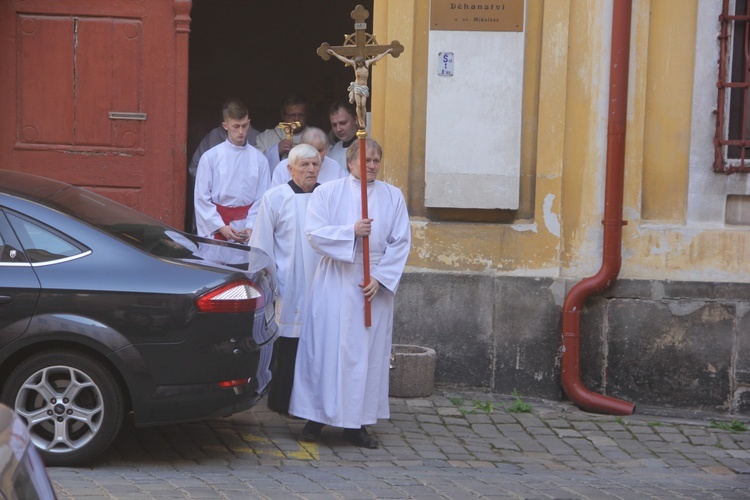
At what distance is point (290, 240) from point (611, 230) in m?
2.36

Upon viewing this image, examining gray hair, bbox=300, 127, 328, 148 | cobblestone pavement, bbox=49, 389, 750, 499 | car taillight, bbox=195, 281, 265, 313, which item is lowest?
cobblestone pavement, bbox=49, 389, 750, 499

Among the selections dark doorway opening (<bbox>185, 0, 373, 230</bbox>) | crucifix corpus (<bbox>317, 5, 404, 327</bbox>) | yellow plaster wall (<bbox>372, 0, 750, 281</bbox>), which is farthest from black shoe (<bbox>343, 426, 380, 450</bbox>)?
dark doorway opening (<bbox>185, 0, 373, 230</bbox>)

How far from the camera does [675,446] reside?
7906 mm

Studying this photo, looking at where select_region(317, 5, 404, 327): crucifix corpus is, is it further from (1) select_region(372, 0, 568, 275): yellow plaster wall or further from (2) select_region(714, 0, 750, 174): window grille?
(2) select_region(714, 0, 750, 174): window grille

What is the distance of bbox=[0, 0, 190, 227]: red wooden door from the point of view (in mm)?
9367

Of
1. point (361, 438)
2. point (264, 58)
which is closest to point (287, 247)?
point (361, 438)

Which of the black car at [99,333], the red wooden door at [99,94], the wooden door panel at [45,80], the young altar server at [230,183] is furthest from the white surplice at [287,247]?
the wooden door panel at [45,80]

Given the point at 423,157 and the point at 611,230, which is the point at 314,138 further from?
the point at 611,230

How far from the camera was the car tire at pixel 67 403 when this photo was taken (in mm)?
6355

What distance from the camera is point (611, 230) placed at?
8742 mm

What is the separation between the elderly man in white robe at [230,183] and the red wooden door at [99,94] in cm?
56

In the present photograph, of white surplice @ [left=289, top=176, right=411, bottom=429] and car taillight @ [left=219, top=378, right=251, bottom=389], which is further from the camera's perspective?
white surplice @ [left=289, top=176, right=411, bottom=429]

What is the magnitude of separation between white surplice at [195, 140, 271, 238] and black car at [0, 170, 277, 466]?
2.42 metres

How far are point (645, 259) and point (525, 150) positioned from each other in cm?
115
